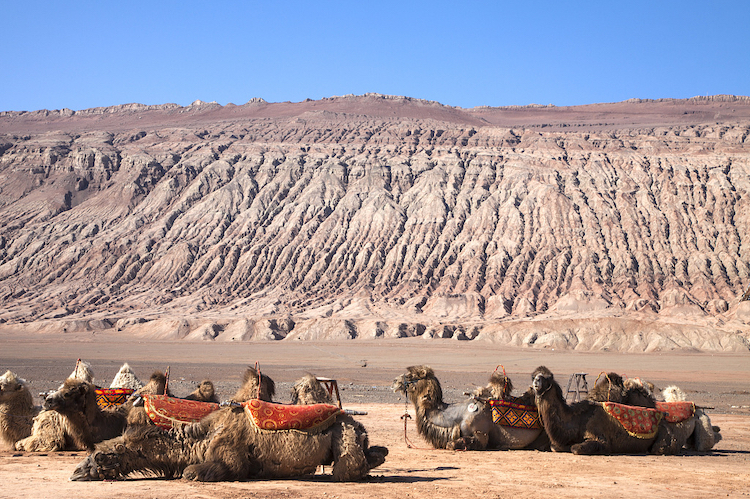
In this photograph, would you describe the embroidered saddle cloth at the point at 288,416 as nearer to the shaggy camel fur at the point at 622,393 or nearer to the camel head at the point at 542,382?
the camel head at the point at 542,382

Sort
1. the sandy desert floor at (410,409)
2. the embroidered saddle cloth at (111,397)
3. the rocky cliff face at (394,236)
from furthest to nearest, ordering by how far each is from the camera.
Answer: the rocky cliff face at (394,236) < the embroidered saddle cloth at (111,397) < the sandy desert floor at (410,409)

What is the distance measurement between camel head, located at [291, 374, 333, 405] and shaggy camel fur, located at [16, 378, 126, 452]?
2723 millimetres

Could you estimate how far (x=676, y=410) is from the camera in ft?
43.2

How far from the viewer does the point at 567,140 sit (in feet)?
319

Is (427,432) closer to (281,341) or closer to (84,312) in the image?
(281,341)

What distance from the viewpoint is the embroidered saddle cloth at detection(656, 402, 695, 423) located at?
1302 centimetres

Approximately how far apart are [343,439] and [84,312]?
69.1m

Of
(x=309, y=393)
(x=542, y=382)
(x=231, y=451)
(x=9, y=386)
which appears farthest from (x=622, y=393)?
(x=9, y=386)

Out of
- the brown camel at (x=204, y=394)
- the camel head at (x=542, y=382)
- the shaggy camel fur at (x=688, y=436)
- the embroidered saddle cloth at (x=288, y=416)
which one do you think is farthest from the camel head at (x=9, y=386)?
the shaggy camel fur at (x=688, y=436)

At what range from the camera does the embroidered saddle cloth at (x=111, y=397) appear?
11234mm

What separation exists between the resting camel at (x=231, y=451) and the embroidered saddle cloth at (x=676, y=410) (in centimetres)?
664

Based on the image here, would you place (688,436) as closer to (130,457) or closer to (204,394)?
(204,394)

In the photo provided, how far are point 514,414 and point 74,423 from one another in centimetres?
717

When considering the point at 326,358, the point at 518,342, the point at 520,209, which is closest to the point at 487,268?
the point at 520,209
